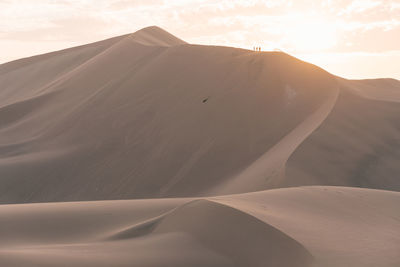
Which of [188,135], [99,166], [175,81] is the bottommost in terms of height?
[99,166]

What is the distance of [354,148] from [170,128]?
4572mm

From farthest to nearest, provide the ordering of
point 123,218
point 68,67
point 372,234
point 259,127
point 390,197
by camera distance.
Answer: point 68,67 < point 259,127 < point 390,197 < point 123,218 < point 372,234

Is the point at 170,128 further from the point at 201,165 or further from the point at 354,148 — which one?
the point at 354,148

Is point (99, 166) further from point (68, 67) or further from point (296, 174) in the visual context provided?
point (68, 67)

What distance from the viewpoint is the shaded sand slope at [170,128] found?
1153 cm

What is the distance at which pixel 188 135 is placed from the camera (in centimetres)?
1271

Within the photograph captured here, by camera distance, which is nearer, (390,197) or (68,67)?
(390,197)

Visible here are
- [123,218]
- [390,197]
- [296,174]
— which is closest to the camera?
[123,218]

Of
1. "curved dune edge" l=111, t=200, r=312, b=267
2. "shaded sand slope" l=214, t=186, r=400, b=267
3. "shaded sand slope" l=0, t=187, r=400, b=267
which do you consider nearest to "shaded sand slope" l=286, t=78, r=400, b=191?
"shaded sand slope" l=214, t=186, r=400, b=267

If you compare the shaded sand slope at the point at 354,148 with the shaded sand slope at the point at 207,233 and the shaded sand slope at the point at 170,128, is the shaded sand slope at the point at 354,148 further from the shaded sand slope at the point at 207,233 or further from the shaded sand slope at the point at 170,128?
the shaded sand slope at the point at 207,233

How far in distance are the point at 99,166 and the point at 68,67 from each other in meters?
15.2

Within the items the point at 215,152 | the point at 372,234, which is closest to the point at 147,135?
the point at 215,152

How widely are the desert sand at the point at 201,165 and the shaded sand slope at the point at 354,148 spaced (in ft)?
0.11

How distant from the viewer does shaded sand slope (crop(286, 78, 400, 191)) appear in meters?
9.88
